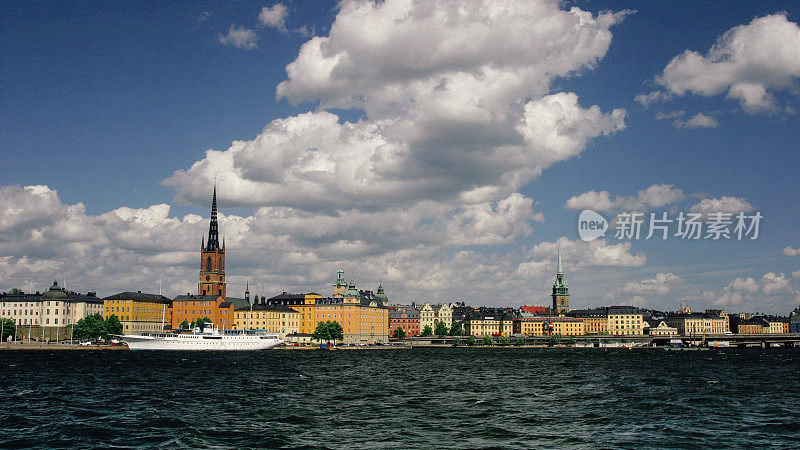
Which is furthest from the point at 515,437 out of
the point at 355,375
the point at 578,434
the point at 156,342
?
the point at 156,342

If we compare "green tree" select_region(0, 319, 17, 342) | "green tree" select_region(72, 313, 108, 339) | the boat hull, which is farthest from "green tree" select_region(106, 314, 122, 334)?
"green tree" select_region(0, 319, 17, 342)

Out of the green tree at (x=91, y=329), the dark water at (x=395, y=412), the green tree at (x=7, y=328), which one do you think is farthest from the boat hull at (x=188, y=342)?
the dark water at (x=395, y=412)

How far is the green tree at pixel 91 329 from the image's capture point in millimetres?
178375

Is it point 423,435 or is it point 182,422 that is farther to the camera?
point 182,422

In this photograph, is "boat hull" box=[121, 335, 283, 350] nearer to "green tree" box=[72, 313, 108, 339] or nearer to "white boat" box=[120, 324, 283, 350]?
"white boat" box=[120, 324, 283, 350]

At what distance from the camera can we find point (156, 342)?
160875mm

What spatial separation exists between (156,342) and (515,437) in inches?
5591

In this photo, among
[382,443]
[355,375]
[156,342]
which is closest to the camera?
[382,443]

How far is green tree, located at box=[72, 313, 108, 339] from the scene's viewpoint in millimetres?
178375

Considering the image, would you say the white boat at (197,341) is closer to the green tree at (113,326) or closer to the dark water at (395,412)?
the green tree at (113,326)

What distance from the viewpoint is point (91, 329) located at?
17862 centimetres

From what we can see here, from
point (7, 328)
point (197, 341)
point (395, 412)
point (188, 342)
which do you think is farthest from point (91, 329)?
point (395, 412)

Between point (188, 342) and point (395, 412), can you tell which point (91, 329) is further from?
point (395, 412)

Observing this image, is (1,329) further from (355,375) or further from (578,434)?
(578,434)
